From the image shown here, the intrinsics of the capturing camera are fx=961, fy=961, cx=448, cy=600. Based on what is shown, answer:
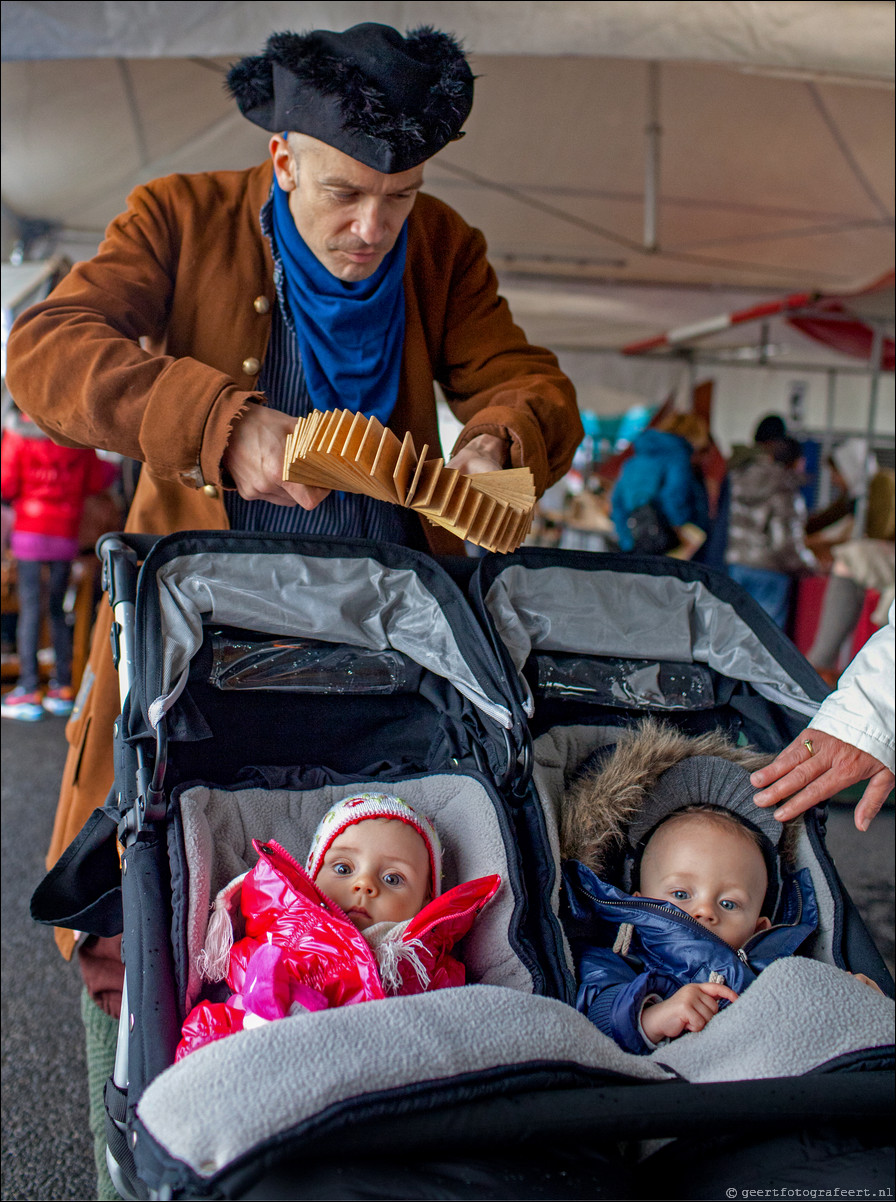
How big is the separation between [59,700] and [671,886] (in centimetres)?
400

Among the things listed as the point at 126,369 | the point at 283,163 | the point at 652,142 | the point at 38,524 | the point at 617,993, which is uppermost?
the point at 652,142

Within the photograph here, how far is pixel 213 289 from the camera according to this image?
152 cm

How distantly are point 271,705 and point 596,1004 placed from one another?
70 centimetres

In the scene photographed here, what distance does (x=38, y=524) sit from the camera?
4.52 m

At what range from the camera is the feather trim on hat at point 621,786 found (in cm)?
151

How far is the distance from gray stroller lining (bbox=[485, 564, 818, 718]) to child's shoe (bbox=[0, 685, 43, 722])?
11.6 feet

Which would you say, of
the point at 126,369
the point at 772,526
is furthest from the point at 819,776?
the point at 772,526

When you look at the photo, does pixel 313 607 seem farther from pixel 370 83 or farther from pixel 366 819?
pixel 370 83

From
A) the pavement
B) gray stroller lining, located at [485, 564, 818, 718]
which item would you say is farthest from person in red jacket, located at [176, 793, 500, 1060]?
the pavement

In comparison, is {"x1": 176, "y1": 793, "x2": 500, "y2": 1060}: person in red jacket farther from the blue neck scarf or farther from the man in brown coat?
the blue neck scarf

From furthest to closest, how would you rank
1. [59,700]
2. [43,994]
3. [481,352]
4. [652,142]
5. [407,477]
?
[59,700], [652,142], [43,994], [481,352], [407,477]

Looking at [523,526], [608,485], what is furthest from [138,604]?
[608,485]

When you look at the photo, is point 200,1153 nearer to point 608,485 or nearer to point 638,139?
point 638,139

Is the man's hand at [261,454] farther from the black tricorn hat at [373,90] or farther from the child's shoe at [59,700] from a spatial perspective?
the child's shoe at [59,700]
